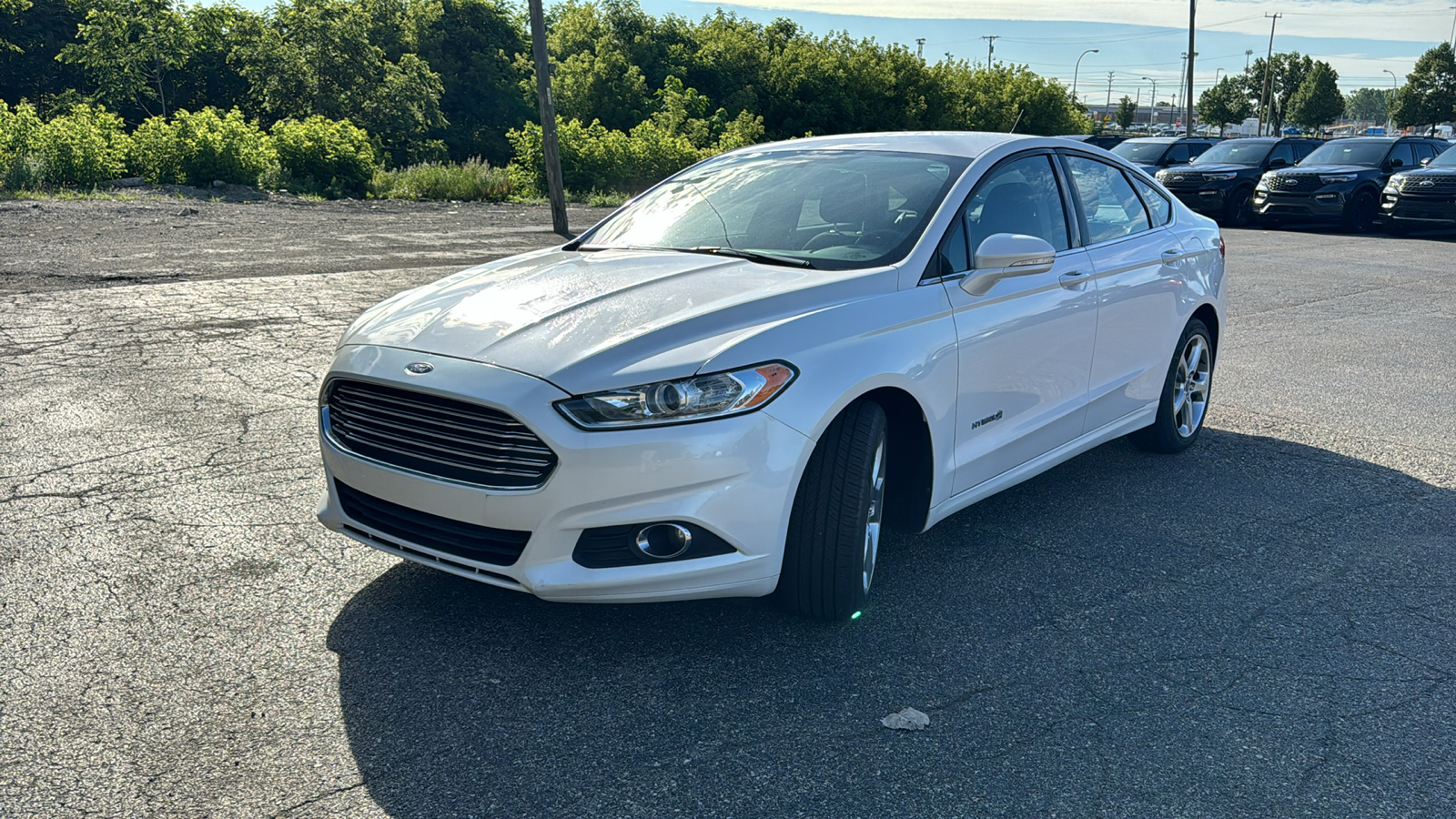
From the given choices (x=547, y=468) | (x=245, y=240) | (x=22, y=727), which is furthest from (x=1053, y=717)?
(x=245, y=240)

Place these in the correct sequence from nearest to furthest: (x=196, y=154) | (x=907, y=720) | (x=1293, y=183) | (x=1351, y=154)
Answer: (x=907, y=720) → (x=1293, y=183) → (x=1351, y=154) → (x=196, y=154)

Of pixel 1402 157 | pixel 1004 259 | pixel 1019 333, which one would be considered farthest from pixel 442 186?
pixel 1004 259

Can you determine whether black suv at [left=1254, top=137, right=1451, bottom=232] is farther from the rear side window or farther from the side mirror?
the side mirror

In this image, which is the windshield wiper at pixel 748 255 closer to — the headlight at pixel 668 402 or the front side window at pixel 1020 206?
the front side window at pixel 1020 206

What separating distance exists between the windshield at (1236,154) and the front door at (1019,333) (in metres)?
21.4

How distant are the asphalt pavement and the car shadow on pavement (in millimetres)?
11

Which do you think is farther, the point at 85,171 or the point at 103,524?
the point at 85,171

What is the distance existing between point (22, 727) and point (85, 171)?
21.9 m

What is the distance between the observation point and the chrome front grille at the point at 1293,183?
21531mm

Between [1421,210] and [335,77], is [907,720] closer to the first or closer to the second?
[1421,210]

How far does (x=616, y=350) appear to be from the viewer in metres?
3.28

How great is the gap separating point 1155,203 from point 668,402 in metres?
3.65

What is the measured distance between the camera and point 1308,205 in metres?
21.5

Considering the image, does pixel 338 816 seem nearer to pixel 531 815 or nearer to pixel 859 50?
pixel 531 815
